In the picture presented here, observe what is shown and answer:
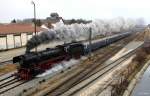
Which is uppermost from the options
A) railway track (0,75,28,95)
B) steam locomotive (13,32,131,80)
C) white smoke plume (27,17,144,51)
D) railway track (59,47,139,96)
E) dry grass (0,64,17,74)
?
white smoke plume (27,17,144,51)

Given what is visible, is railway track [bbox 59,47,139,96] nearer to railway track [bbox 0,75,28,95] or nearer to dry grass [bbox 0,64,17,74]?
railway track [bbox 0,75,28,95]

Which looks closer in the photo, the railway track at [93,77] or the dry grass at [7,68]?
the railway track at [93,77]

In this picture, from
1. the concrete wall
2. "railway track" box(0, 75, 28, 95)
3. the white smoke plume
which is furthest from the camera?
the concrete wall

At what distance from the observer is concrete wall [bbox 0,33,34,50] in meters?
65.6

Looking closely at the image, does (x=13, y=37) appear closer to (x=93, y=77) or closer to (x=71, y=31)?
(x=71, y=31)

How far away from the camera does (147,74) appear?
37.3 meters

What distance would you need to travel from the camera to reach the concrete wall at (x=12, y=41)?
6556 centimetres

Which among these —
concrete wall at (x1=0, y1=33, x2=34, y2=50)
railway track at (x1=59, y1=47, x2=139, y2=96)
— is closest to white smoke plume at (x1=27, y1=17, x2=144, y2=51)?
railway track at (x1=59, y1=47, x2=139, y2=96)

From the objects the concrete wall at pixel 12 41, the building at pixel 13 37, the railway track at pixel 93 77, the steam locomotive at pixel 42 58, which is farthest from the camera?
the building at pixel 13 37

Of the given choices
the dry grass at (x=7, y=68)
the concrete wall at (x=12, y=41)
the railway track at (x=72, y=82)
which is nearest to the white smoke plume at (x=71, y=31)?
the dry grass at (x=7, y=68)

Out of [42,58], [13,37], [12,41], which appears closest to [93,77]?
[42,58]

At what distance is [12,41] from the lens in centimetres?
6950

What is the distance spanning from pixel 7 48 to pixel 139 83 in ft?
133

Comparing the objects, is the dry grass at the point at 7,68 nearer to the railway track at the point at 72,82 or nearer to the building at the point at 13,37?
→ the railway track at the point at 72,82
